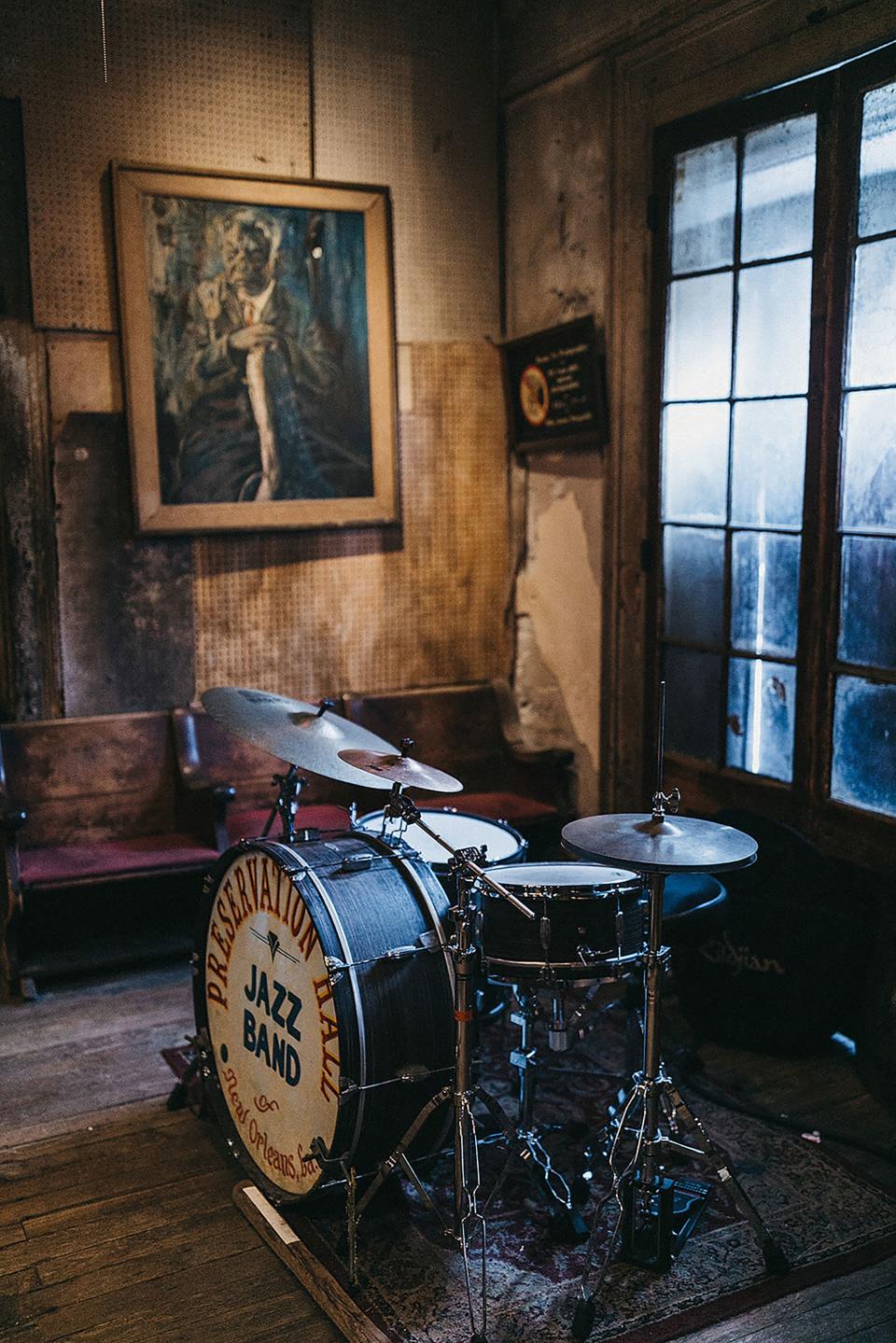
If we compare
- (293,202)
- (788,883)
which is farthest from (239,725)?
(293,202)

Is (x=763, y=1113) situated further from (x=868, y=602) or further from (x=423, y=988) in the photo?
(x=868, y=602)

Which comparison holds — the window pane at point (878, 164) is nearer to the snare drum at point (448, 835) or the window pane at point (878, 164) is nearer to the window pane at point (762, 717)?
the window pane at point (762, 717)

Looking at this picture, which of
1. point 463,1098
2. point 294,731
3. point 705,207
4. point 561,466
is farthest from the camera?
point 561,466

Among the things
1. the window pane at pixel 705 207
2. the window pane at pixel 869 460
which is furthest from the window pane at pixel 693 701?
the window pane at pixel 705 207

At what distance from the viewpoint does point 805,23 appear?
418 cm

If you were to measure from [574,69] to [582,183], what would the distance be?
1.50ft

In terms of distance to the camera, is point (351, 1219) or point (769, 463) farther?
point (769, 463)

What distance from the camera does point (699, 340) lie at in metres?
4.83

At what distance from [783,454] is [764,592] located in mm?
489

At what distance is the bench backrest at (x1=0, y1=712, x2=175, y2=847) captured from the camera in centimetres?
505

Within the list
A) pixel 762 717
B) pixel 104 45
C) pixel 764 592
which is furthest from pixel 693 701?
pixel 104 45

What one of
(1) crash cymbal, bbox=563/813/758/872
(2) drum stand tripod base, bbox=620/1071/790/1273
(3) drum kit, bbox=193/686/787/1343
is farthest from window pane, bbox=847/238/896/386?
(2) drum stand tripod base, bbox=620/1071/790/1273

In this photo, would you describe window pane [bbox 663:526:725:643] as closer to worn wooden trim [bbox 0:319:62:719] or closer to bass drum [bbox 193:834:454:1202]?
bass drum [bbox 193:834:454:1202]

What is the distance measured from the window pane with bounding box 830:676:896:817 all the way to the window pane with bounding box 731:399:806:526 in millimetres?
644
